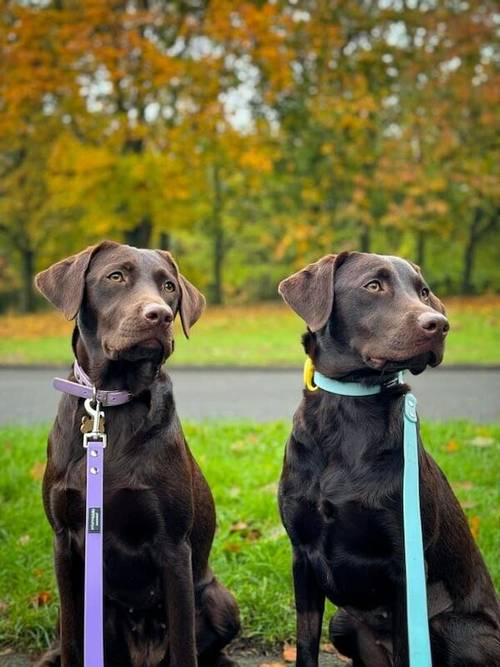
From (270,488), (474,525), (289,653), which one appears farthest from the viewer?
(270,488)

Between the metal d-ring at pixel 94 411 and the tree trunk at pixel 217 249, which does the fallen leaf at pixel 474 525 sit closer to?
the metal d-ring at pixel 94 411

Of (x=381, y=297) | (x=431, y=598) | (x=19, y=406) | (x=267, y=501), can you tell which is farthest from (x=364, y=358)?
(x=19, y=406)

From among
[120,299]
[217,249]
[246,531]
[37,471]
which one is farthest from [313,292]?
[217,249]

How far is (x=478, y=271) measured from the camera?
2862cm

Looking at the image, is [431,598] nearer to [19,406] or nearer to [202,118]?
[19,406]

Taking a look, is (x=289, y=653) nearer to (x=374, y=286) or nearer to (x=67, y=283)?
(x=374, y=286)

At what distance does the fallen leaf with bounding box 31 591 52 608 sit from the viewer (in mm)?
4062

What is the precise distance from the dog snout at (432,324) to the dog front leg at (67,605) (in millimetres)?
1670

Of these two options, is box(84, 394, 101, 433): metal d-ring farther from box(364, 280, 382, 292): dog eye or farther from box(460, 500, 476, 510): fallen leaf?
box(460, 500, 476, 510): fallen leaf

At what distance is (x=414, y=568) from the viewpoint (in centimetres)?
289

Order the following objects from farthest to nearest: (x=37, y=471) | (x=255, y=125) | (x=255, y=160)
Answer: (x=255, y=125)
(x=255, y=160)
(x=37, y=471)

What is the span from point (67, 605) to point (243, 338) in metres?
14.2

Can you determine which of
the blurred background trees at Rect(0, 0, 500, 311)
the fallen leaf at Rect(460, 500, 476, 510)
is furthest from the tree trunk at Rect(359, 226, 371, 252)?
the fallen leaf at Rect(460, 500, 476, 510)

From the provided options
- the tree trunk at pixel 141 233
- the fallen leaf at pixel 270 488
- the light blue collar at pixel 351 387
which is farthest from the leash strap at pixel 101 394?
the tree trunk at pixel 141 233
